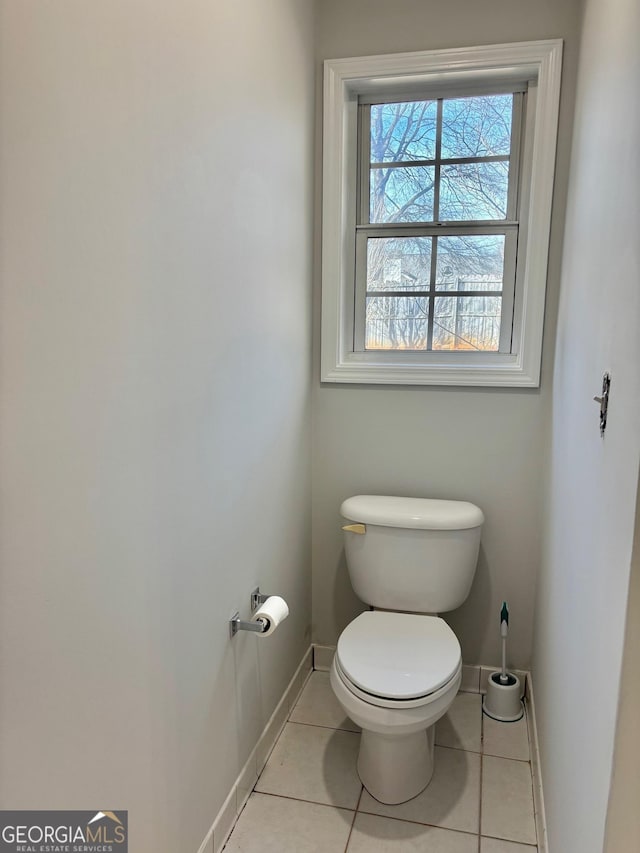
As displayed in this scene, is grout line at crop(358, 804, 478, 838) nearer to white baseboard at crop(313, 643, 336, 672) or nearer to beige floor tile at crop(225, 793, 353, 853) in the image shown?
beige floor tile at crop(225, 793, 353, 853)

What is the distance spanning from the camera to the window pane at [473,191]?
2.01 metres

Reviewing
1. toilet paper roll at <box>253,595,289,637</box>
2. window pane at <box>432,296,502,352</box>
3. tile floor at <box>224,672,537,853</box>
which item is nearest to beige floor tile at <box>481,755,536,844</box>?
tile floor at <box>224,672,537,853</box>

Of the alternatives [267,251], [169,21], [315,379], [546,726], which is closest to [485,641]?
[546,726]

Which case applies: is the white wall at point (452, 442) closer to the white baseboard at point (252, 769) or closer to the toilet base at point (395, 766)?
the white baseboard at point (252, 769)

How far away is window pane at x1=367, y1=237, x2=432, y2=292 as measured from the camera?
210cm

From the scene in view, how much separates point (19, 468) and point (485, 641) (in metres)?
1.88

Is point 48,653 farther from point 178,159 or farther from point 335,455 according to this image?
point 335,455

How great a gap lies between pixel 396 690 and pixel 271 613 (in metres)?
0.38

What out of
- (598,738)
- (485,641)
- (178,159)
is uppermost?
(178,159)

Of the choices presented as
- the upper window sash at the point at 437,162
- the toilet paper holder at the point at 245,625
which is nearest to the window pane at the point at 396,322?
the upper window sash at the point at 437,162

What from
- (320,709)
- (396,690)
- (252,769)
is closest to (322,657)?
(320,709)

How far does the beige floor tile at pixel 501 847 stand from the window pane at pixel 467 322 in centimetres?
152

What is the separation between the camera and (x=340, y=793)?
1.64 m

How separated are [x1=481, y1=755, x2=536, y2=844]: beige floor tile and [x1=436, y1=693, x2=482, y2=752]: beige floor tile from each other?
8cm
